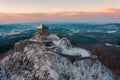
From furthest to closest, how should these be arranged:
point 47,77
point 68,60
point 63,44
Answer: point 63,44 → point 68,60 → point 47,77

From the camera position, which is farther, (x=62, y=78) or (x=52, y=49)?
(x=52, y=49)

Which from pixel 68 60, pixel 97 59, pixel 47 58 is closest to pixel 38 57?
pixel 47 58

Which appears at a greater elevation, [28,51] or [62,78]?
[28,51]

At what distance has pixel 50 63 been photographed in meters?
73.2

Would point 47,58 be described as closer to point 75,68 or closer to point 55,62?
point 55,62

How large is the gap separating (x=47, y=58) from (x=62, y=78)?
6.48 m

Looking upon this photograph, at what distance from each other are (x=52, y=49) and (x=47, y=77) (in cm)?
1032

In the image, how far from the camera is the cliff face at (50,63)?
73469mm

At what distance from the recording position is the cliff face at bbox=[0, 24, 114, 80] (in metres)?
73.5

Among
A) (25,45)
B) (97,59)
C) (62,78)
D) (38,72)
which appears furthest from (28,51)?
(97,59)

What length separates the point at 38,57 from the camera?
76312 mm

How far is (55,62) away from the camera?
73.9 m

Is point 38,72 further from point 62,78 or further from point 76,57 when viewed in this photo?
point 76,57

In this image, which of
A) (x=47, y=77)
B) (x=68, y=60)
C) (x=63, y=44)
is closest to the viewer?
(x=47, y=77)
